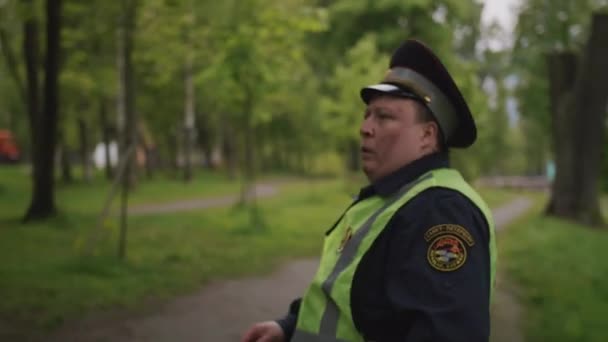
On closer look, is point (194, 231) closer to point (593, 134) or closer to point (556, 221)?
point (556, 221)

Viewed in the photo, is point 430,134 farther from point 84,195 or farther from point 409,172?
point 84,195

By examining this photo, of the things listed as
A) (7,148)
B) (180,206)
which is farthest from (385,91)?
(7,148)

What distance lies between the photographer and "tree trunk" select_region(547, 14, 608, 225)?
1858 cm

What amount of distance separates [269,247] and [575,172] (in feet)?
37.8

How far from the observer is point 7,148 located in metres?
55.8

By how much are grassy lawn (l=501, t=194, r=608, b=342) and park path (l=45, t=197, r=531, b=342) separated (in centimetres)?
29

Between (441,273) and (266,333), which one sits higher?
(441,273)

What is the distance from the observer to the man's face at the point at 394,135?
6.67ft

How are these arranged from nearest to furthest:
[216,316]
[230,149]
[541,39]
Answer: [216,316]
[541,39]
[230,149]

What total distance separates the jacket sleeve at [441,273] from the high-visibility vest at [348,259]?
8cm

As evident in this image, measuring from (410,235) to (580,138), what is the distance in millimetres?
19290

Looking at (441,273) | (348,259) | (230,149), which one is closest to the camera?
(441,273)

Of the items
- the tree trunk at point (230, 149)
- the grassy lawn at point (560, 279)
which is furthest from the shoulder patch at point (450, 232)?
the tree trunk at point (230, 149)

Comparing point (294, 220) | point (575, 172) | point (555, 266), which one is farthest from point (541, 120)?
point (555, 266)
